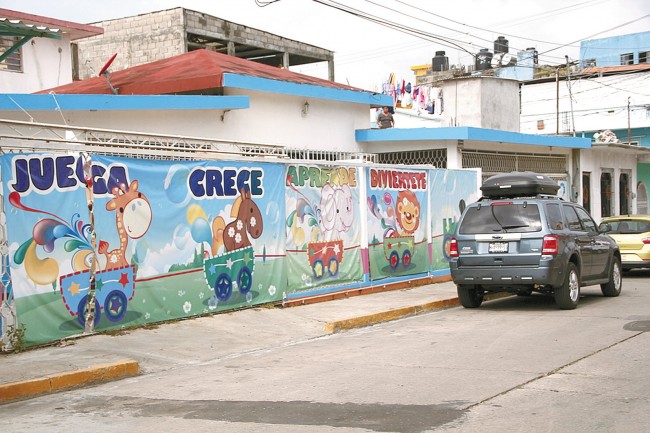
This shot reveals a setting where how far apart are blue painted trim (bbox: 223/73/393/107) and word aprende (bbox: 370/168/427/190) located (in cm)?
385

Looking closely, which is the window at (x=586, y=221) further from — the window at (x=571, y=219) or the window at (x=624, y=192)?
the window at (x=624, y=192)

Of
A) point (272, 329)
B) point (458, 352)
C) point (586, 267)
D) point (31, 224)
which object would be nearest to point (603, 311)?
point (586, 267)

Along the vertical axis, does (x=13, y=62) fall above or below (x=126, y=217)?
above

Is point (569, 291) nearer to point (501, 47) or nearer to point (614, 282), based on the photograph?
point (614, 282)

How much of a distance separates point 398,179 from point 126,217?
7.41 metres

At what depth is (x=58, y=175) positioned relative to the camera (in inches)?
408

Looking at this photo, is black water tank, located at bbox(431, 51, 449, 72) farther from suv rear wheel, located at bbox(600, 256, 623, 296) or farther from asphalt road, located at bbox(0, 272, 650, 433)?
asphalt road, located at bbox(0, 272, 650, 433)

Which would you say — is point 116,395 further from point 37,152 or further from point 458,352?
point 458,352

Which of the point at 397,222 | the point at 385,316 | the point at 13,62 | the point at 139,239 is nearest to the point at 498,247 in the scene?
the point at 385,316

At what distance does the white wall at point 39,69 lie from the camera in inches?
1045

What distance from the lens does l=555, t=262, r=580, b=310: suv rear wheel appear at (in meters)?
13.7

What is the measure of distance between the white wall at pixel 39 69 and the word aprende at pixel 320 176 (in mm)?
15109

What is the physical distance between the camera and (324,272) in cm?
1501

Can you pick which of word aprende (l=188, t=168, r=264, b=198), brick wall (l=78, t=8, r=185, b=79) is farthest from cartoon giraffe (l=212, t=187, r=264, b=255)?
brick wall (l=78, t=8, r=185, b=79)
